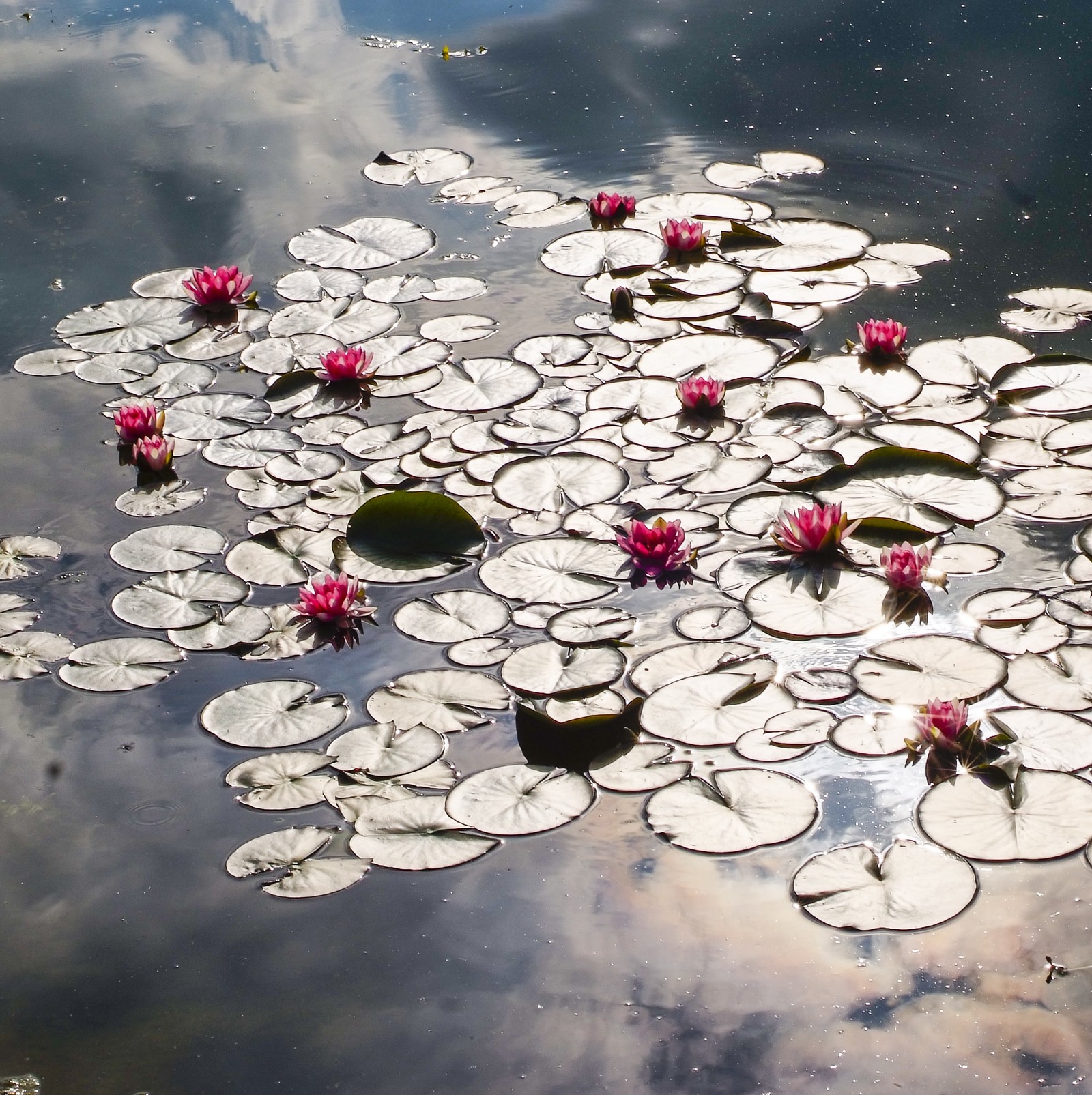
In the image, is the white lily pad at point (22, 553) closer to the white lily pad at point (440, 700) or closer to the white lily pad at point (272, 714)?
the white lily pad at point (272, 714)

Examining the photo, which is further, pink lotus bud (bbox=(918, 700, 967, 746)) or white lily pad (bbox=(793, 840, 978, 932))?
pink lotus bud (bbox=(918, 700, 967, 746))

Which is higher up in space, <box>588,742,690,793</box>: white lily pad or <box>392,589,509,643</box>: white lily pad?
<box>392,589,509,643</box>: white lily pad

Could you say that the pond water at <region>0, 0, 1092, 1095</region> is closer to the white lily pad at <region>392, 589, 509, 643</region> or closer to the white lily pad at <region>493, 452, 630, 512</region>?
the white lily pad at <region>392, 589, 509, 643</region>

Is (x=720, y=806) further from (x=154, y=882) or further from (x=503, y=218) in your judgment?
(x=503, y=218)

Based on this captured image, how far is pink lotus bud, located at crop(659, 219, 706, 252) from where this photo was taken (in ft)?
9.73

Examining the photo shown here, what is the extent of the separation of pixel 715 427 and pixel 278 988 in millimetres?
1383

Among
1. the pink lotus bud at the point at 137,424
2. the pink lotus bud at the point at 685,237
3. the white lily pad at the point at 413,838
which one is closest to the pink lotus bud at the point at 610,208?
the pink lotus bud at the point at 685,237

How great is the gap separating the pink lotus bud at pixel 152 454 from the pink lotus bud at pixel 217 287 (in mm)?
635

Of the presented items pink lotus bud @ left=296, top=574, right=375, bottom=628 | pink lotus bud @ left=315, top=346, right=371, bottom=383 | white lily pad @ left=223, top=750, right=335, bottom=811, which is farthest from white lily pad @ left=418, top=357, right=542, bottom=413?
white lily pad @ left=223, top=750, right=335, bottom=811

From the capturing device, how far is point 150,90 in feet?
13.1

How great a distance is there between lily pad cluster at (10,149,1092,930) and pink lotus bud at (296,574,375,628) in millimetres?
42

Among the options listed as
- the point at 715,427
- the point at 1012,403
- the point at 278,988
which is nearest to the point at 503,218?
the point at 715,427

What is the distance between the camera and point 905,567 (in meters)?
1.94

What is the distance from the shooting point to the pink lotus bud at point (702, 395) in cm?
241
